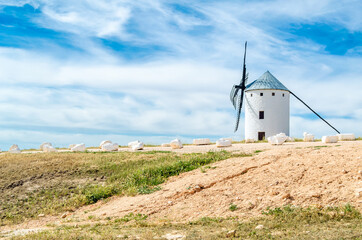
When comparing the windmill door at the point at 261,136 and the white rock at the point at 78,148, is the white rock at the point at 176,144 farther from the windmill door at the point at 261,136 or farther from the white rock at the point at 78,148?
the windmill door at the point at 261,136

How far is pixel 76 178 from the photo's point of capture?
15062 millimetres

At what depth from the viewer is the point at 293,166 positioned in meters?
11.6

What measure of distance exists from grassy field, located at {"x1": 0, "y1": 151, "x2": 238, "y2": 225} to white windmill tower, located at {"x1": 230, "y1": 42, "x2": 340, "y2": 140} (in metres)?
21.1

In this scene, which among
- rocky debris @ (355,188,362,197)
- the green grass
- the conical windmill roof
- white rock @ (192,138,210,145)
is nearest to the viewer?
rocky debris @ (355,188,362,197)

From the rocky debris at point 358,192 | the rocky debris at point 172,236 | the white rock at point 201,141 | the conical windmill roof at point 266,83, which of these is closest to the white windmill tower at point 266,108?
the conical windmill roof at point 266,83

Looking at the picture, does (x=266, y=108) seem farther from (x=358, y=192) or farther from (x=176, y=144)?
(x=358, y=192)

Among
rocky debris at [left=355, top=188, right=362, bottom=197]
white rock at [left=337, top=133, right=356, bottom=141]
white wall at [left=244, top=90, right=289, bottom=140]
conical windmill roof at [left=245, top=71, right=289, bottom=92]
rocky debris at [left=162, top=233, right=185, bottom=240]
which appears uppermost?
conical windmill roof at [left=245, top=71, right=289, bottom=92]

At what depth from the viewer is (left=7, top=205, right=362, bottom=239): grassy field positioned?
Result: 728 centimetres

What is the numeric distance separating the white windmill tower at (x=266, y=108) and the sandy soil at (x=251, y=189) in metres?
23.2

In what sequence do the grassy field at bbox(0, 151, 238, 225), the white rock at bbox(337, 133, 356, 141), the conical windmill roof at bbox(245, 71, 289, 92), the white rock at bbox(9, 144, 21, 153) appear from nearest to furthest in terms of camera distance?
1. the grassy field at bbox(0, 151, 238, 225)
2. the white rock at bbox(337, 133, 356, 141)
3. the white rock at bbox(9, 144, 21, 153)
4. the conical windmill roof at bbox(245, 71, 289, 92)

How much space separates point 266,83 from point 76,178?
26115 mm

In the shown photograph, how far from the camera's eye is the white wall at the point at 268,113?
3619cm

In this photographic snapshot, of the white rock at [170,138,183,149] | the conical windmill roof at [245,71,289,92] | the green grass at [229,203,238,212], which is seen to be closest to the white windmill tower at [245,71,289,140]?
the conical windmill roof at [245,71,289,92]

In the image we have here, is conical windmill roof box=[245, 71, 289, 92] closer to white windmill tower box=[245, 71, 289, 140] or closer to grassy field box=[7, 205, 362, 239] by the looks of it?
white windmill tower box=[245, 71, 289, 140]
